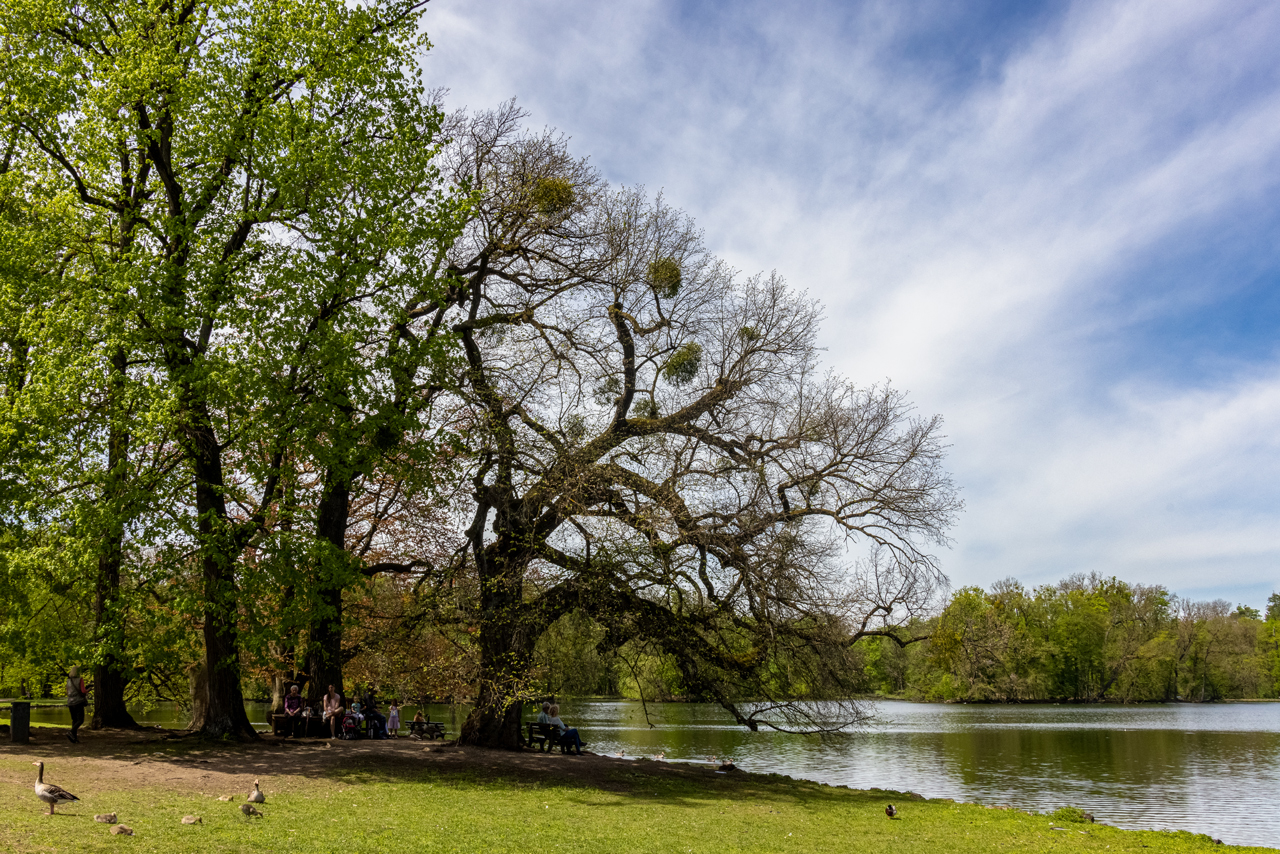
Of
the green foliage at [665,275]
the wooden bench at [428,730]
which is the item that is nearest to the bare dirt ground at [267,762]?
the wooden bench at [428,730]

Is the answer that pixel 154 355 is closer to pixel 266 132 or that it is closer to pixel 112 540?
pixel 112 540

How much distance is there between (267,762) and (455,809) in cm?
422

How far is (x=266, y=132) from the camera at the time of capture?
1573cm

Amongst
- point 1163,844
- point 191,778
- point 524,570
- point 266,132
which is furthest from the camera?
point 524,570

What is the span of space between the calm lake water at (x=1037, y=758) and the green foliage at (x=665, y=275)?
1039 centimetres

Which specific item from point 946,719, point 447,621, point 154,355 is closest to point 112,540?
point 154,355

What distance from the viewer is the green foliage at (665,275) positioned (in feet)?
60.2

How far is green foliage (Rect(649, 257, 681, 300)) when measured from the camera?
18.3m

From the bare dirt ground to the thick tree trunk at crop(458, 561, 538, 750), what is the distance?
723 mm

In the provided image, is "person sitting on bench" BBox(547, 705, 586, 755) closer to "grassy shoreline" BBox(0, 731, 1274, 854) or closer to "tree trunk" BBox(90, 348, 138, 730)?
"grassy shoreline" BBox(0, 731, 1274, 854)

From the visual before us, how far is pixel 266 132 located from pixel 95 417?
18.9ft

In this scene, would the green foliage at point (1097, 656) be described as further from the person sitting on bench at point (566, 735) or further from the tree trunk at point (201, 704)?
the tree trunk at point (201, 704)

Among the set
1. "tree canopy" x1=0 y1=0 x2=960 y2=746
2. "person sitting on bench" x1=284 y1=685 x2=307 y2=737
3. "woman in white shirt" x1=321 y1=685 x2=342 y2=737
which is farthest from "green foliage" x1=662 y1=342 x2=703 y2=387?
"person sitting on bench" x1=284 y1=685 x2=307 y2=737

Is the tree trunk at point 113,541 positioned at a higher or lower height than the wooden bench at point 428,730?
higher
